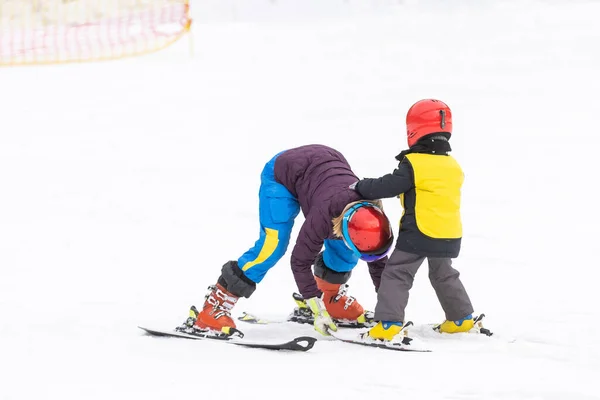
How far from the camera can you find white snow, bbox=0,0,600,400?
4711 mm

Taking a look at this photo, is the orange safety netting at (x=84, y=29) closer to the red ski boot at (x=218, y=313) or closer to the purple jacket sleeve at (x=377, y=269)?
the red ski boot at (x=218, y=313)

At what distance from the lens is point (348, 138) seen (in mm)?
12570

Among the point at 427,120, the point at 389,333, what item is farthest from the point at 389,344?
the point at 427,120

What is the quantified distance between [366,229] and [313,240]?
34 cm

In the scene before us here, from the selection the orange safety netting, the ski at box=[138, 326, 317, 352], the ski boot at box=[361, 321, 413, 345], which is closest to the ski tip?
the ski at box=[138, 326, 317, 352]

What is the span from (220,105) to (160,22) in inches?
179

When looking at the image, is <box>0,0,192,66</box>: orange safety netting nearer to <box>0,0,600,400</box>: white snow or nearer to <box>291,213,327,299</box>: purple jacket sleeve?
<box>0,0,600,400</box>: white snow

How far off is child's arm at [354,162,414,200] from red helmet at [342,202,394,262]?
102 mm

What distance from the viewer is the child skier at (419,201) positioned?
5039 millimetres

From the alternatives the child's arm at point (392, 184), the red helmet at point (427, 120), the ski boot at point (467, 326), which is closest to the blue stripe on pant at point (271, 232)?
the child's arm at point (392, 184)

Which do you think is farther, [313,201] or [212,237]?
[212,237]

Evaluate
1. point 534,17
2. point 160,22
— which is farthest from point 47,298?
point 534,17

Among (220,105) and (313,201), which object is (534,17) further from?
(313,201)

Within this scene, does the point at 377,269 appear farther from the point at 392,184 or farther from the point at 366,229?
the point at 392,184
